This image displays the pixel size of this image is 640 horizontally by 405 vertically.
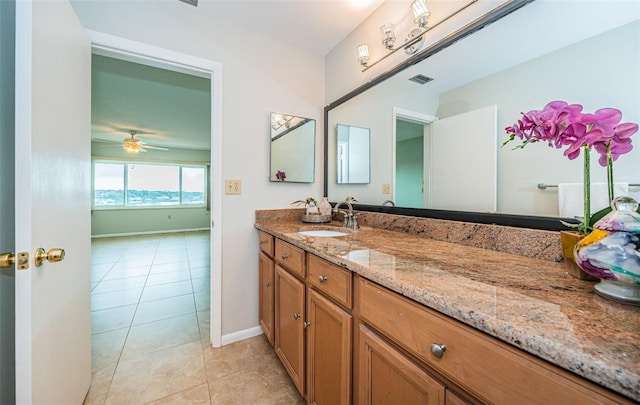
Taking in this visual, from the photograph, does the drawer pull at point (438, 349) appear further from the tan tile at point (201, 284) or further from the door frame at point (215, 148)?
the tan tile at point (201, 284)

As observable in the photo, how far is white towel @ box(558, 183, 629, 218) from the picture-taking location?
751mm

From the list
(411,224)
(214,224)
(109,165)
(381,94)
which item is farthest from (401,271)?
(109,165)

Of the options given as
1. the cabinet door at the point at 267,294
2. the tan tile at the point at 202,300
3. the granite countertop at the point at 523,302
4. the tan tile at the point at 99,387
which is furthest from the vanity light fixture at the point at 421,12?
the tan tile at the point at 202,300

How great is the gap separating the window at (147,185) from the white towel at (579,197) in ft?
24.3

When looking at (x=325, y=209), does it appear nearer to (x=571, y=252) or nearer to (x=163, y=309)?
(x=571, y=252)

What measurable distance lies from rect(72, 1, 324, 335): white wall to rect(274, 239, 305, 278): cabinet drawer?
0.50 m

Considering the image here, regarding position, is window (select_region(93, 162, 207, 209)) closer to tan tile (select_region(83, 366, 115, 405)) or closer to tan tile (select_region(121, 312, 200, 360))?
tan tile (select_region(121, 312, 200, 360))

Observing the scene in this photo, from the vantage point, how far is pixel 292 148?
204cm

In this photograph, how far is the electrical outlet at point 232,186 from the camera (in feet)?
5.82

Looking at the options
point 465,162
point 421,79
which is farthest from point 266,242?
point 421,79

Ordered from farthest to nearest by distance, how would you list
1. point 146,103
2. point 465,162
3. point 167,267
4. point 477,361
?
point 167,267
point 146,103
point 465,162
point 477,361

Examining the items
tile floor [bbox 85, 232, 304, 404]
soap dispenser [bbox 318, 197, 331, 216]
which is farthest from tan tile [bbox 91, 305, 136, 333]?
soap dispenser [bbox 318, 197, 331, 216]

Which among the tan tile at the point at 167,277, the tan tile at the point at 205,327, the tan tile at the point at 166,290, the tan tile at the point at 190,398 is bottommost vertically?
the tan tile at the point at 190,398

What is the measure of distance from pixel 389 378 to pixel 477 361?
32 centimetres
